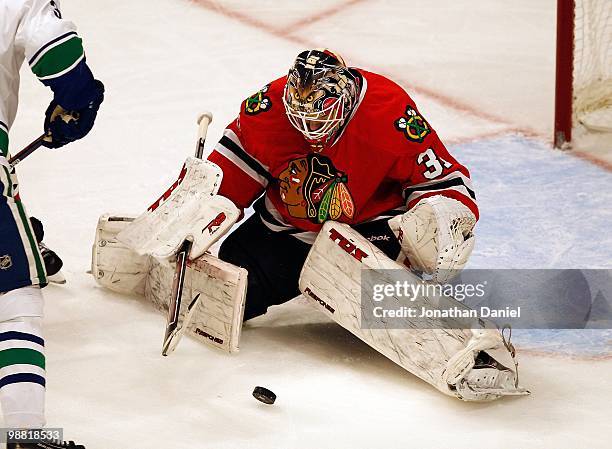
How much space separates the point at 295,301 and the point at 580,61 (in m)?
1.52

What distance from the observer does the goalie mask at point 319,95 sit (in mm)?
3014

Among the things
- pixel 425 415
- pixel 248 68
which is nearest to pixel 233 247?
pixel 425 415

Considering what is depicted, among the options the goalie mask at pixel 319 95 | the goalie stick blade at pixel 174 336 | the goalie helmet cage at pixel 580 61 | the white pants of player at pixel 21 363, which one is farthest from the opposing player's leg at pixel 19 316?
the goalie helmet cage at pixel 580 61

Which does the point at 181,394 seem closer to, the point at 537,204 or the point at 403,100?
the point at 403,100

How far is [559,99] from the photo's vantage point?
454 cm

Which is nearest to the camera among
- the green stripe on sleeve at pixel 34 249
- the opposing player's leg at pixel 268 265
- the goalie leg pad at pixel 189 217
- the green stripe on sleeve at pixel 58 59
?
the green stripe on sleeve at pixel 34 249

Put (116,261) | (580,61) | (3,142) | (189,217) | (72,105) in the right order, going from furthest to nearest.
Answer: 1. (580,61)
2. (116,261)
3. (189,217)
4. (72,105)
5. (3,142)

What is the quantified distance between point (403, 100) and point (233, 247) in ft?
1.89

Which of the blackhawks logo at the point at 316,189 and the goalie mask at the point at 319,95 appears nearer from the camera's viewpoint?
the goalie mask at the point at 319,95

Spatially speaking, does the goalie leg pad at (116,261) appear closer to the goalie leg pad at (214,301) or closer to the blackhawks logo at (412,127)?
the goalie leg pad at (214,301)

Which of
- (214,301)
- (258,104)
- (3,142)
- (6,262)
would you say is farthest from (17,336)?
(258,104)

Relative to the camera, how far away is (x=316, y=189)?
125 inches

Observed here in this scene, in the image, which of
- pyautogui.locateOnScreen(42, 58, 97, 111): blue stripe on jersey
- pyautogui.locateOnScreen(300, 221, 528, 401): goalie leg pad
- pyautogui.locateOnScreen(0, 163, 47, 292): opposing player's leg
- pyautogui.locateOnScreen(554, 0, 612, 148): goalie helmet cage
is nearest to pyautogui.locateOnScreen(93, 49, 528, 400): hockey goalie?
pyautogui.locateOnScreen(300, 221, 528, 401): goalie leg pad

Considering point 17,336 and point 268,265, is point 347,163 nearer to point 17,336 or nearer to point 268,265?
point 268,265
